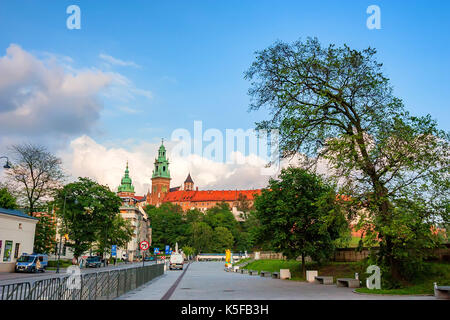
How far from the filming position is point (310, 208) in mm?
31984

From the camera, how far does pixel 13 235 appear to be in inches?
1706

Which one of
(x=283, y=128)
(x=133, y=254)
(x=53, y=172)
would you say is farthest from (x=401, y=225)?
(x=133, y=254)

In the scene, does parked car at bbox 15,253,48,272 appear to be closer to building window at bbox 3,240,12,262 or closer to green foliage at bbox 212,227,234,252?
building window at bbox 3,240,12,262

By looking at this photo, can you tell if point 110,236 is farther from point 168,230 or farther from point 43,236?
point 168,230

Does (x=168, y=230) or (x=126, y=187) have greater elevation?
(x=126, y=187)

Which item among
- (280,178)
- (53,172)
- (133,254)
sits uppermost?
(53,172)

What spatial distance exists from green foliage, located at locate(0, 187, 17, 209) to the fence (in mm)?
40859

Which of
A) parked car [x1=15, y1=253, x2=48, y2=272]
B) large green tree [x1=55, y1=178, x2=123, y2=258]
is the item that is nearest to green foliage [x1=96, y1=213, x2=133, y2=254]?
large green tree [x1=55, y1=178, x2=123, y2=258]

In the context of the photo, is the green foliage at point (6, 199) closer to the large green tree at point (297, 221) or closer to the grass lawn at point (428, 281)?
the large green tree at point (297, 221)

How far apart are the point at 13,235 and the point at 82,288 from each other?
35718 millimetres

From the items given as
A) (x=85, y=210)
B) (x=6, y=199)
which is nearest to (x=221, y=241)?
(x=85, y=210)
